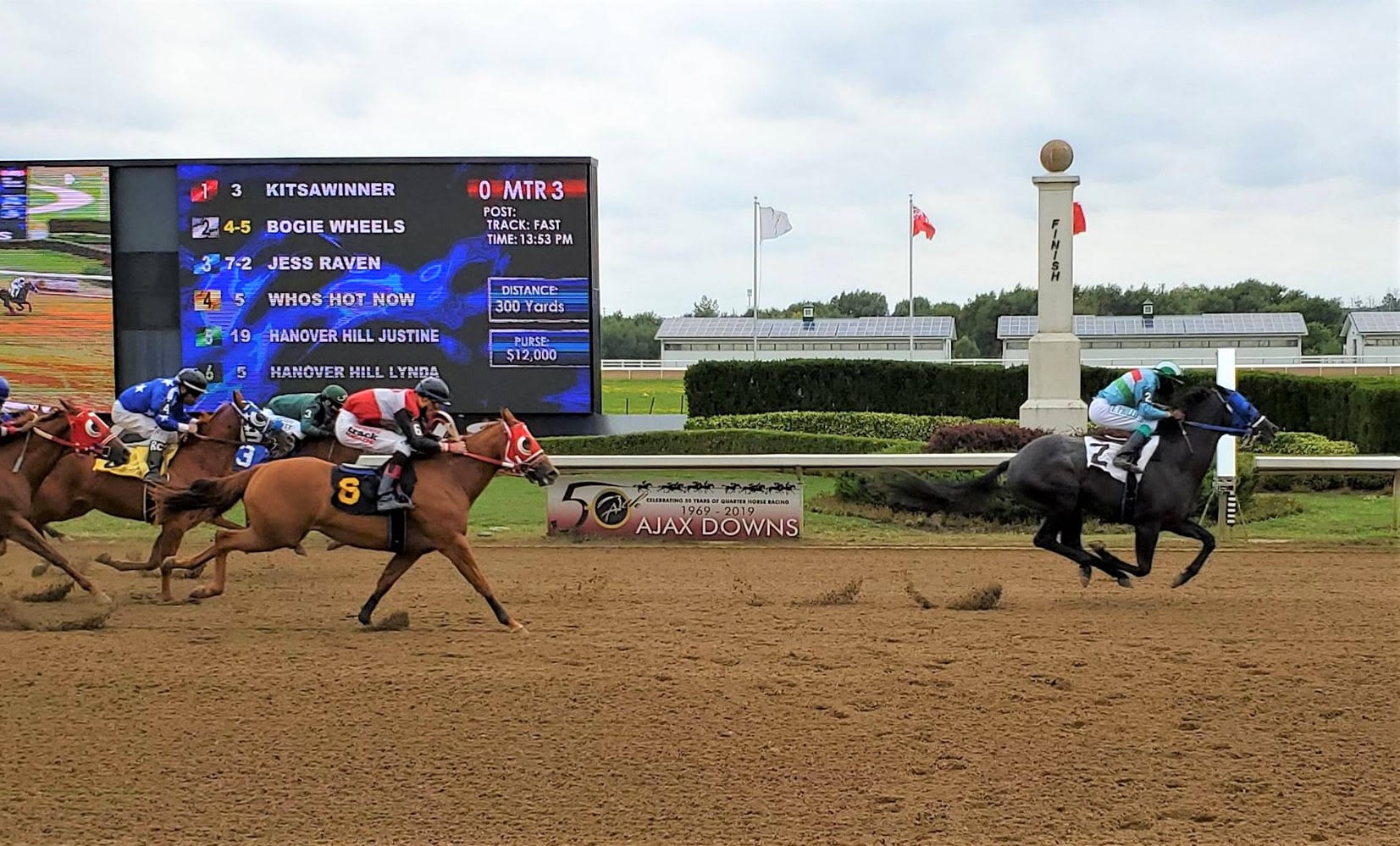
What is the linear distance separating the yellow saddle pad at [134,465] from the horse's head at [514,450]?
10.0 feet

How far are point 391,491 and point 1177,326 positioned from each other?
48498 mm

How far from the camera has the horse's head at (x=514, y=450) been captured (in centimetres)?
820

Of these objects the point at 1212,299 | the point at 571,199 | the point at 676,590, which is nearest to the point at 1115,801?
the point at 676,590

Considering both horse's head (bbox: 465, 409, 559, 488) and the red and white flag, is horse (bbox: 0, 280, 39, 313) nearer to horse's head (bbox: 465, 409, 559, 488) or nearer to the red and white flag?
horse's head (bbox: 465, 409, 559, 488)

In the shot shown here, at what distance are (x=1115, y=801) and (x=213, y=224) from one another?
14.2 metres

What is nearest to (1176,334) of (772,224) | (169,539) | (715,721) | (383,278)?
(772,224)

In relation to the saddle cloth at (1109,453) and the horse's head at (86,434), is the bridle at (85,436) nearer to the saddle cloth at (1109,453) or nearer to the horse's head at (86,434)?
the horse's head at (86,434)

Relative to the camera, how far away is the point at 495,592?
994cm

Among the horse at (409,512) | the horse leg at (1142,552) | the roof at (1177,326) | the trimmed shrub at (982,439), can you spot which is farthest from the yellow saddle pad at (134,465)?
the roof at (1177,326)

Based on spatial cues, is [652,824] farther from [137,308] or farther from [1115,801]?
[137,308]

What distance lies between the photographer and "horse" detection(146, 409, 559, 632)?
8.10m

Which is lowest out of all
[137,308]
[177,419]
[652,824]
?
[652,824]

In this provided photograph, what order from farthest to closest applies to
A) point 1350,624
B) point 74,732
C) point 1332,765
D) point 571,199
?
point 571,199 < point 1350,624 < point 74,732 < point 1332,765

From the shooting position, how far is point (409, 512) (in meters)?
8.13
